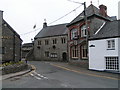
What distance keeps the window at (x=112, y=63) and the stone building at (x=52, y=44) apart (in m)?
19.0

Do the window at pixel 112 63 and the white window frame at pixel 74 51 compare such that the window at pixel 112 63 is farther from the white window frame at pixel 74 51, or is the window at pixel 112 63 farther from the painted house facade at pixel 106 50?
the white window frame at pixel 74 51

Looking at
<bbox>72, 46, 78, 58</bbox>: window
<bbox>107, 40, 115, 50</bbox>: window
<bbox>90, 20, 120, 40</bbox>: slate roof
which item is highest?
<bbox>90, 20, 120, 40</bbox>: slate roof

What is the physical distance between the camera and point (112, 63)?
19.2m

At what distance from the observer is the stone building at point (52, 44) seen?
3915cm

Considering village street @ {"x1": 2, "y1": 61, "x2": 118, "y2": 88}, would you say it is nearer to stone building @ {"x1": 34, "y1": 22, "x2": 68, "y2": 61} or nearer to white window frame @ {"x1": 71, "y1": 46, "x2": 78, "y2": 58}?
white window frame @ {"x1": 71, "y1": 46, "x2": 78, "y2": 58}

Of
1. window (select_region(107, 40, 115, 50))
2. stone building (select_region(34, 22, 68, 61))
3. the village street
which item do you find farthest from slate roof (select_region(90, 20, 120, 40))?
stone building (select_region(34, 22, 68, 61))

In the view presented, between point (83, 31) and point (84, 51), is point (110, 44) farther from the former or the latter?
point (83, 31)

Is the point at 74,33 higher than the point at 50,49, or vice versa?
the point at 74,33

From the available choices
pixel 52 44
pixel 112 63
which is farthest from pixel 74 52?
pixel 52 44

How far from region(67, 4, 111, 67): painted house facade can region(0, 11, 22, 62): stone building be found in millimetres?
10720

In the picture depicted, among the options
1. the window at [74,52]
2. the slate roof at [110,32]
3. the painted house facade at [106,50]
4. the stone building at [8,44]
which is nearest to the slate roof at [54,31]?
the window at [74,52]

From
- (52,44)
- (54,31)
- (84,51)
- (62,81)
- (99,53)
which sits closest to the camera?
(62,81)

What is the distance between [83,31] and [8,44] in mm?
13935

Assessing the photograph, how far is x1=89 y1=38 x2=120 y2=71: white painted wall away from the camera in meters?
19.5
